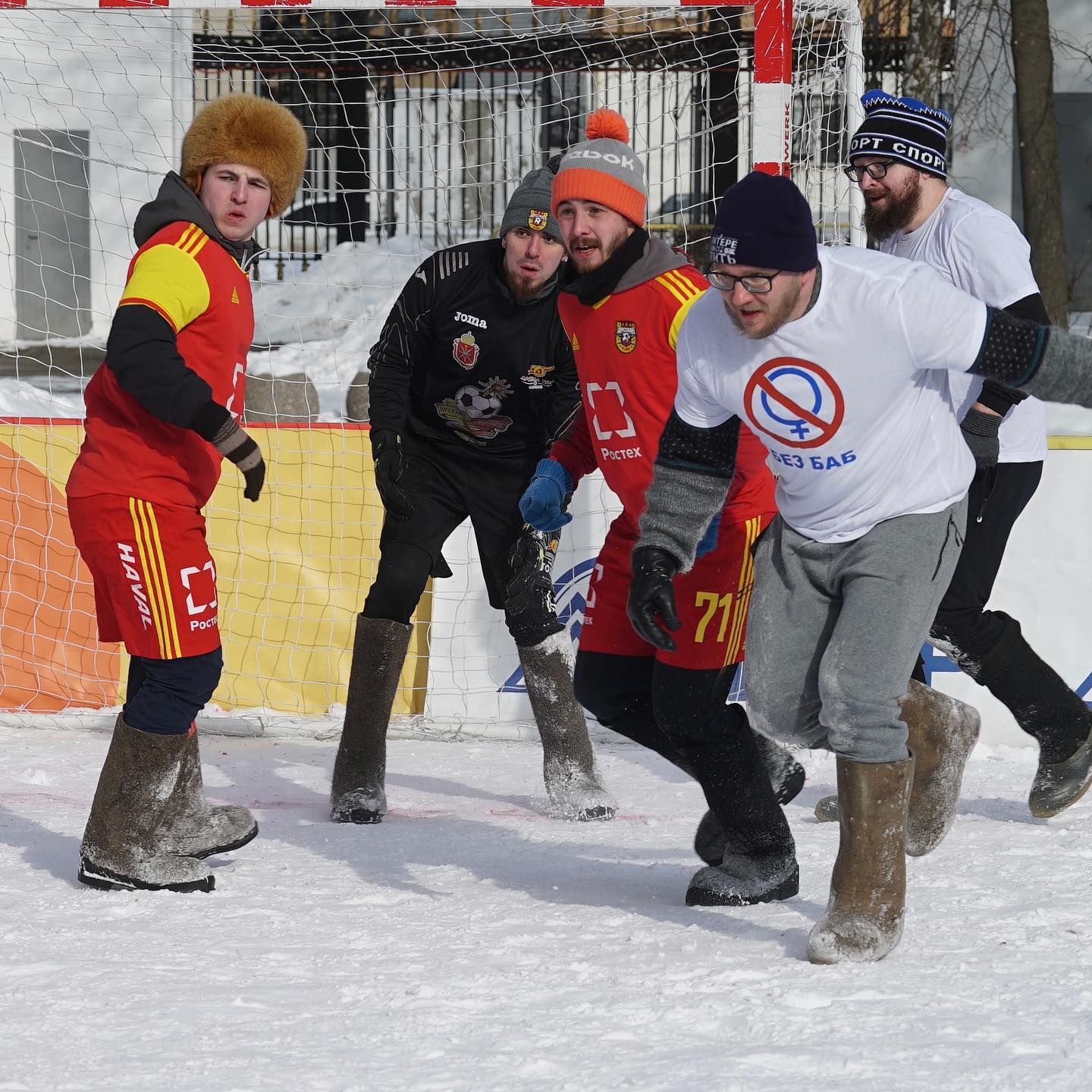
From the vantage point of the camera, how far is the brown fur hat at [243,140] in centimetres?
385

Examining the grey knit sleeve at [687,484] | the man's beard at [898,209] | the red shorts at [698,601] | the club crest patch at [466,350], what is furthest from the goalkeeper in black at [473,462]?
the grey knit sleeve at [687,484]

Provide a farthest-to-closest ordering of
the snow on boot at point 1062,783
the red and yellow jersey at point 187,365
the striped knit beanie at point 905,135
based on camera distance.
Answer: the snow on boot at point 1062,783
the striped knit beanie at point 905,135
the red and yellow jersey at point 187,365

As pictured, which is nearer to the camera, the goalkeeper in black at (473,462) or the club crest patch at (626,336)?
the club crest patch at (626,336)

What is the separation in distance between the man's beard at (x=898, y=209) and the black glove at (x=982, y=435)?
614 millimetres

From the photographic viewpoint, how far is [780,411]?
3.11 metres

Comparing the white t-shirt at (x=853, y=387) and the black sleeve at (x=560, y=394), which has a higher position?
the white t-shirt at (x=853, y=387)

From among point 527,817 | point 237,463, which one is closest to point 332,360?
point 527,817

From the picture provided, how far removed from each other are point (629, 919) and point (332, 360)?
30.0 feet

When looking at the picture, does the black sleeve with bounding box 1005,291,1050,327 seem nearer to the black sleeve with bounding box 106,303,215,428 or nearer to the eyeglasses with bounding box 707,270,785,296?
the eyeglasses with bounding box 707,270,785,296

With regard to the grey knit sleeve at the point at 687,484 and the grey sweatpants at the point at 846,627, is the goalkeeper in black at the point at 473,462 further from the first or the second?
the grey sweatpants at the point at 846,627

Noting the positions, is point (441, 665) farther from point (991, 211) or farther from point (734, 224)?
point (734, 224)

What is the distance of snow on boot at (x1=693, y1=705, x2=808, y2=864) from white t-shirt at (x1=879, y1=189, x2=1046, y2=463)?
1.01 m

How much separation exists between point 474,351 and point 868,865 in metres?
2.22

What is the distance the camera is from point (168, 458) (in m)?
3.75
